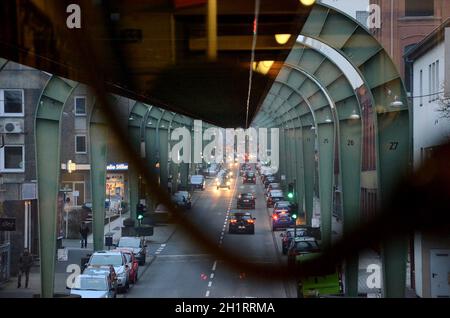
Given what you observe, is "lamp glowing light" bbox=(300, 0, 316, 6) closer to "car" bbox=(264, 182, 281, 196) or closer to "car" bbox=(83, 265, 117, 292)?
"car" bbox=(83, 265, 117, 292)

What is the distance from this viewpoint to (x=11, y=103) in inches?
303

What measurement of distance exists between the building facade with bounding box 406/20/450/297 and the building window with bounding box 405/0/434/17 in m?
0.15

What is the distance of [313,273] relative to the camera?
4.59 metres

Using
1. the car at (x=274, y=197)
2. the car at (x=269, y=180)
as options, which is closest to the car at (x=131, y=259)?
the car at (x=274, y=197)

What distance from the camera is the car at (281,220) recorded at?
1554cm

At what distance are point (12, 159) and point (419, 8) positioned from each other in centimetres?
566

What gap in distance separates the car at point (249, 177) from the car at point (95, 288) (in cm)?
2423

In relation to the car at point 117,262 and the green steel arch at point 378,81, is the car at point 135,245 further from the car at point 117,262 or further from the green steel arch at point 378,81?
the green steel arch at point 378,81

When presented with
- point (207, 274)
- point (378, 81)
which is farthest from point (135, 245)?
point (378, 81)

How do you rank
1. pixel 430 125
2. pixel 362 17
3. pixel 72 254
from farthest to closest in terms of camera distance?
1. pixel 72 254
2. pixel 430 125
3. pixel 362 17

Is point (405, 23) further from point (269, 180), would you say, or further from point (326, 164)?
point (269, 180)

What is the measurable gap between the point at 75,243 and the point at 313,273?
206 inches

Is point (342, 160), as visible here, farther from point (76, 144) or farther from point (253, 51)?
point (253, 51)
